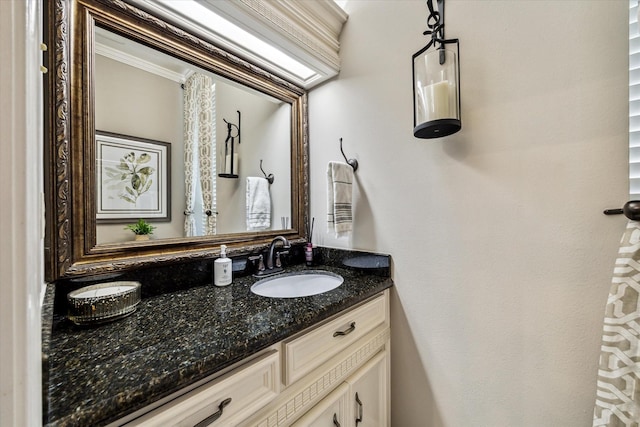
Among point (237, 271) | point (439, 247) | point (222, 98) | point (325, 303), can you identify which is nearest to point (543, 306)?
point (439, 247)

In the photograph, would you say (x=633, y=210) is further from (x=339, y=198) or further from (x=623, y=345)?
(x=339, y=198)

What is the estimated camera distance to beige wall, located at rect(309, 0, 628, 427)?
76 cm

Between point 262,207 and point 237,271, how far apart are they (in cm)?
39

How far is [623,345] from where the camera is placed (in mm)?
652

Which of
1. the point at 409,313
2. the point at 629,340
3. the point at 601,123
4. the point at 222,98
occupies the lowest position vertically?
the point at 409,313

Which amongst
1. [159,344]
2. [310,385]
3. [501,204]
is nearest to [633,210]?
[501,204]

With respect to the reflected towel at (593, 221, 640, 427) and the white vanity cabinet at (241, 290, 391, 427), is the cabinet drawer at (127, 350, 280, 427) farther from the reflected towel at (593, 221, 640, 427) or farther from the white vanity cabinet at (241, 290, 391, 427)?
the reflected towel at (593, 221, 640, 427)

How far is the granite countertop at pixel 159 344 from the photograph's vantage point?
1.45 feet

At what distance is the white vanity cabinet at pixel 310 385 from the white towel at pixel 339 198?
0.37 meters

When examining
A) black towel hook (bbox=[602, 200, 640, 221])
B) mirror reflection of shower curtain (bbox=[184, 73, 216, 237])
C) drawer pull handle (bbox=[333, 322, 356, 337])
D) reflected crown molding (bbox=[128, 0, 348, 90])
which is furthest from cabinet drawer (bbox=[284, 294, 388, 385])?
reflected crown molding (bbox=[128, 0, 348, 90])

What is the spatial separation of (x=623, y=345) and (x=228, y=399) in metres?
1.01
